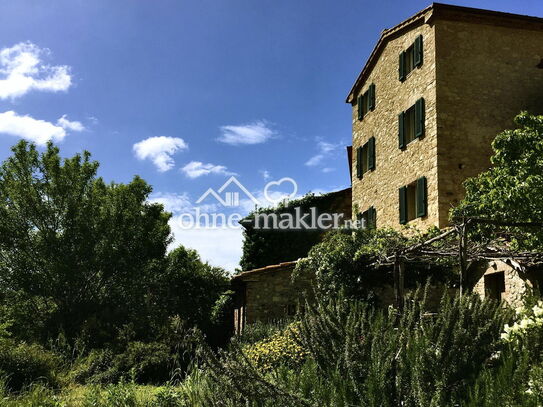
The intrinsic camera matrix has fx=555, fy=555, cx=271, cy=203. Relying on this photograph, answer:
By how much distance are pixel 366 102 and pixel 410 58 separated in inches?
137

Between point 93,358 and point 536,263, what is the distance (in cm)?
925

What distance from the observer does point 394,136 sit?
1609 centimetres

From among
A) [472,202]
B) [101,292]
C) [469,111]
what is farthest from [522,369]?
[101,292]

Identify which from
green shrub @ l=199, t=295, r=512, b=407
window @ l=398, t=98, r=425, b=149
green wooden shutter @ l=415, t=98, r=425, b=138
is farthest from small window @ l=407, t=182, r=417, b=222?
green shrub @ l=199, t=295, r=512, b=407

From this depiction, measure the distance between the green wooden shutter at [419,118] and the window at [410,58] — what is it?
1139 mm

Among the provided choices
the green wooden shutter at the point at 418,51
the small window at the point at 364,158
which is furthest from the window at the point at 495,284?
the small window at the point at 364,158

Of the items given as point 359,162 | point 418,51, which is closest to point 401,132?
point 418,51

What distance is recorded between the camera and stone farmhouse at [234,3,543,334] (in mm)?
13617

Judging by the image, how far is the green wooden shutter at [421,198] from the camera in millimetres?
13742

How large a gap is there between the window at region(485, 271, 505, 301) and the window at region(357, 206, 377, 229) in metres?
5.39

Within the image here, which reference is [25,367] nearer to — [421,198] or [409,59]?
[421,198]

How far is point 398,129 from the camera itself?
1569 centimetres

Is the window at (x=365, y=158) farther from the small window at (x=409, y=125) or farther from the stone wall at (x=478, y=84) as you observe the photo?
the stone wall at (x=478, y=84)

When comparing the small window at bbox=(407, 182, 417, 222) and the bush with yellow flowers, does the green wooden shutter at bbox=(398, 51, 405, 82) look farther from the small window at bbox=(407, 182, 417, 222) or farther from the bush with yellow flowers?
the bush with yellow flowers
